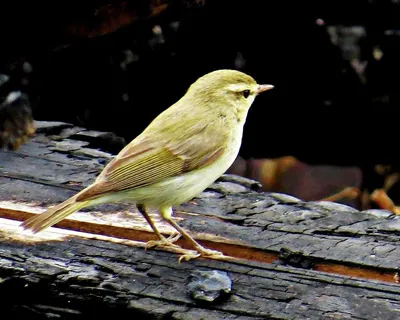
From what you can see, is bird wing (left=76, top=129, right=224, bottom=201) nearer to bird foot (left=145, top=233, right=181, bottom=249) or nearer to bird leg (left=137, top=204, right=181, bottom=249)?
bird leg (left=137, top=204, right=181, bottom=249)

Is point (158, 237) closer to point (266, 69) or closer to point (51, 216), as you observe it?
point (51, 216)

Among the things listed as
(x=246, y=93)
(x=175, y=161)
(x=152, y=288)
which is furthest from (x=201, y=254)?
(x=246, y=93)

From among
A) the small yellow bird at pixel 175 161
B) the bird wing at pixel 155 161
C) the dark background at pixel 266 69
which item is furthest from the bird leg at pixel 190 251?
the dark background at pixel 266 69

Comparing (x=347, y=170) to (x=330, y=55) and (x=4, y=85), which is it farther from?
(x=4, y=85)

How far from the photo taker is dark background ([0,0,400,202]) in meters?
7.03

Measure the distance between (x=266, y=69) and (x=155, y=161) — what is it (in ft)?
9.61

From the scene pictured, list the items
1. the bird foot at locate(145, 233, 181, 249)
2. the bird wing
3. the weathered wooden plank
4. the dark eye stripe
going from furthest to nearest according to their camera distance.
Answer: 1. the dark eye stripe
2. the bird wing
3. the bird foot at locate(145, 233, 181, 249)
4. the weathered wooden plank

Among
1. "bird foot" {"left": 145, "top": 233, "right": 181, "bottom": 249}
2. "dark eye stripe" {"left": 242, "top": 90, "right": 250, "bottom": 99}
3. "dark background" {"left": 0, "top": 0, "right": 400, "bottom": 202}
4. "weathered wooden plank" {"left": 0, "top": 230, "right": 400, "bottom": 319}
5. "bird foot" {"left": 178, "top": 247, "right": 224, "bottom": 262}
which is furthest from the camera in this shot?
"dark background" {"left": 0, "top": 0, "right": 400, "bottom": 202}

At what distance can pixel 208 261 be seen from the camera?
4078 millimetres

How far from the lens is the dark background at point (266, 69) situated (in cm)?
703

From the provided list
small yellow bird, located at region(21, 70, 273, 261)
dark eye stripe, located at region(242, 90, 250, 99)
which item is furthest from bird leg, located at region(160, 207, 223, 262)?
dark eye stripe, located at region(242, 90, 250, 99)

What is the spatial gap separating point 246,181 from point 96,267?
53.0 inches

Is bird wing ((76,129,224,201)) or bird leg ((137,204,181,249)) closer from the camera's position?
bird leg ((137,204,181,249))

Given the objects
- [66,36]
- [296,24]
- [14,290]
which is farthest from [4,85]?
[296,24]
